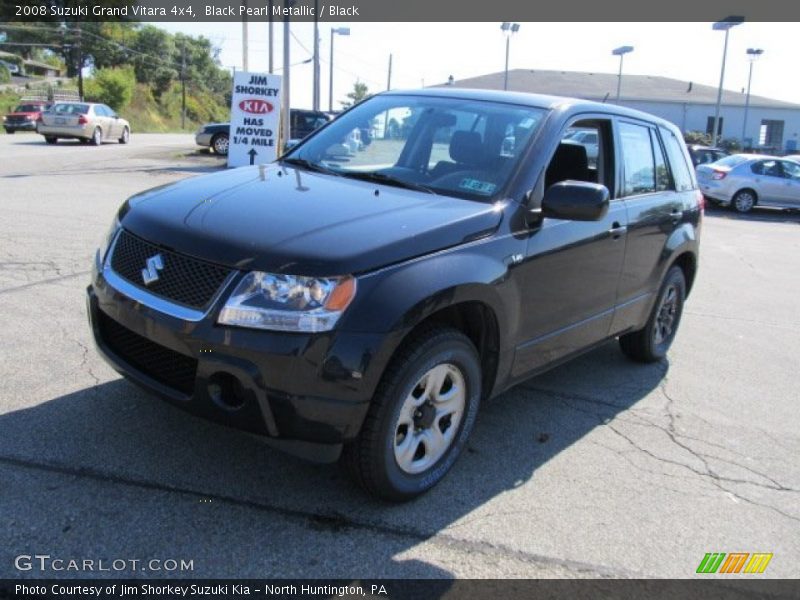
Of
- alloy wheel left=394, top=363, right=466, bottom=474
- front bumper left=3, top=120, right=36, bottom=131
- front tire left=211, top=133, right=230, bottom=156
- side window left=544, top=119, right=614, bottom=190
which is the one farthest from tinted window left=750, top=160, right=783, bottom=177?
front bumper left=3, top=120, right=36, bottom=131

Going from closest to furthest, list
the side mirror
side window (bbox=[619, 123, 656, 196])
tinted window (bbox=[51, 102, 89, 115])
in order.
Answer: the side mirror
side window (bbox=[619, 123, 656, 196])
tinted window (bbox=[51, 102, 89, 115])

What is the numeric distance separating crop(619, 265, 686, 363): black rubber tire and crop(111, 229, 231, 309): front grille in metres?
3.50

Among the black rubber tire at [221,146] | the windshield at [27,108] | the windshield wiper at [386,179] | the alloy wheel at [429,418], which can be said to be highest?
the windshield at [27,108]

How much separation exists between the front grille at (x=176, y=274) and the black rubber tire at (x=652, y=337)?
350cm

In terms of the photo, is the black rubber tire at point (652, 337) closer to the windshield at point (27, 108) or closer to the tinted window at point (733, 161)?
the tinted window at point (733, 161)

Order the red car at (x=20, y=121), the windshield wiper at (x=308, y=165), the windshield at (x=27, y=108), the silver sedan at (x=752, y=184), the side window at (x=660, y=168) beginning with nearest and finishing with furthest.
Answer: the windshield wiper at (x=308, y=165) < the side window at (x=660, y=168) < the silver sedan at (x=752, y=184) < the red car at (x=20, y=121) < the windshield at (x=27, y=108)

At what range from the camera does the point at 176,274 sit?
307 centimetres

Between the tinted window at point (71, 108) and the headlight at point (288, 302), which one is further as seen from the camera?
the tinted window at point (71, 108)

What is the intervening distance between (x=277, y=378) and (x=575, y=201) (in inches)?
69.5

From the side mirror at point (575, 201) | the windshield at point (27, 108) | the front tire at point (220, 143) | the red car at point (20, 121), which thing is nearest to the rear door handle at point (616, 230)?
the side mirror at point (575, 201)

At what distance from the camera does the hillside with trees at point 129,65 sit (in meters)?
58.2

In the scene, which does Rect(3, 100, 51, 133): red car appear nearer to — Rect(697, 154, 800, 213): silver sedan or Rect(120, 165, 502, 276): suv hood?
Rect(697, 154, 800, 213): silver sedan

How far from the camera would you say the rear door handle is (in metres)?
4.43

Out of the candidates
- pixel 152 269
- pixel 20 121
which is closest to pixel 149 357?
pixel 152 269
